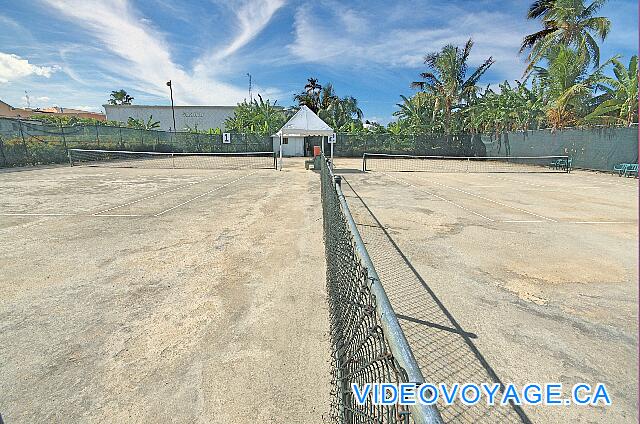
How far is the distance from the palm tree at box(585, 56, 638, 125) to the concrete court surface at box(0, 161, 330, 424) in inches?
852

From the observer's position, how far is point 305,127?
749 inches

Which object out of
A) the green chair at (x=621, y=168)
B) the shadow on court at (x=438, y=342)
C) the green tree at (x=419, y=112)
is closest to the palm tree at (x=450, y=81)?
the green tree at (x=419, y=112)

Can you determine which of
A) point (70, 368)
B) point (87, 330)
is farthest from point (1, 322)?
point (70, 368)

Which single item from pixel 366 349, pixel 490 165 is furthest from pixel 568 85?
pixel 366 349

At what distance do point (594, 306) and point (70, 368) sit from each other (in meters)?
6.12

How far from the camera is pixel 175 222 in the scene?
8.06 metres

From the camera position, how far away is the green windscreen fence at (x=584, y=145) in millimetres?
18109

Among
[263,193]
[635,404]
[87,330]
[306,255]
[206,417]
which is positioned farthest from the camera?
[263,193]

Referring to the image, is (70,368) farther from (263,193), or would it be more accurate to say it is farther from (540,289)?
(263,193)

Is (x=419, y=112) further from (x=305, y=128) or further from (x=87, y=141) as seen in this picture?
(x=87, y=141)

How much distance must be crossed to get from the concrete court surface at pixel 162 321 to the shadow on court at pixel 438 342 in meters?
1.01

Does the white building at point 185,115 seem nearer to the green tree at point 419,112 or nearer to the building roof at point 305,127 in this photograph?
the green tree at point 419,112

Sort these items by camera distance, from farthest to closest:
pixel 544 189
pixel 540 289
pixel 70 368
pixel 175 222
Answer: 1. pixel 544 189
2. pixel 175 222
3. pixel 540 289
4. pixel 70 368

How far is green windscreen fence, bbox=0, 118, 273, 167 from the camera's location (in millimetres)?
20500
